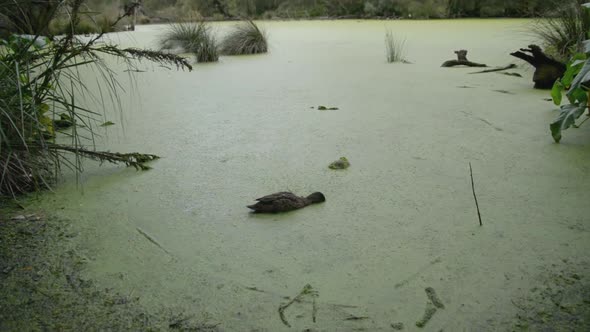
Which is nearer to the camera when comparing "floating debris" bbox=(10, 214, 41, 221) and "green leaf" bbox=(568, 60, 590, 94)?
"floating debris" bbox=(10, 214, 41, 221)

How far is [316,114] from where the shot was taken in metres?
2.65

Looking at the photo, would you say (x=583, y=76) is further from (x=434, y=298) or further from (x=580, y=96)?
(x=434, y=298)

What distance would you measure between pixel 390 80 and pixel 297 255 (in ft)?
8.00

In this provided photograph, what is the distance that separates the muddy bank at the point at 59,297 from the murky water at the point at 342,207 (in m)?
0.04

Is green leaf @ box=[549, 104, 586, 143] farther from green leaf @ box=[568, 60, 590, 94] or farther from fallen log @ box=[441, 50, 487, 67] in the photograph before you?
fallen log @ box=[441, 50, 487, 67]

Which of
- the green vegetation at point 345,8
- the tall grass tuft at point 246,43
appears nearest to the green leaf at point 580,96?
the tall grass tuft at point 246,43

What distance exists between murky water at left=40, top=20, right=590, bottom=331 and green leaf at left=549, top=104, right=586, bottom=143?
48 millimetres

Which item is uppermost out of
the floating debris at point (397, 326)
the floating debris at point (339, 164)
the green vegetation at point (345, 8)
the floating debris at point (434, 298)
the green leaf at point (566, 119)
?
the green vegetation at point (345, 8)

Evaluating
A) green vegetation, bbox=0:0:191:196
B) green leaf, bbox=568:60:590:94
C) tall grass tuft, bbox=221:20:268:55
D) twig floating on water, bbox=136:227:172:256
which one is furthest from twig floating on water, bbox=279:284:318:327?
Result: tall grass tuft, bbox=221:20:268:55

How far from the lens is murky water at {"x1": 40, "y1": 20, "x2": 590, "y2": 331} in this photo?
1.12 meters

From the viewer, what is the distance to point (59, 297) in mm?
1114

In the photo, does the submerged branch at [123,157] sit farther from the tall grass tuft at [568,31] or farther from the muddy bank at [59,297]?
the tall grass tuft at [568,31]

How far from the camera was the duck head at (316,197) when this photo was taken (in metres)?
1.58

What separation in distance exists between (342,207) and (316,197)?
8 centimetres
